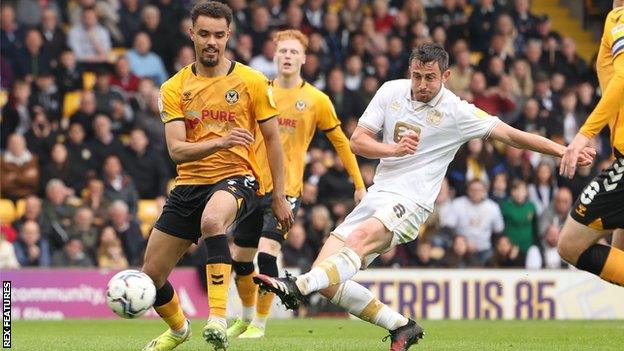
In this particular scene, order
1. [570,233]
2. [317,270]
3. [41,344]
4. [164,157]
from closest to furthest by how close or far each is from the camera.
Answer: [317,270], [570,233], [41,344], [164,157]

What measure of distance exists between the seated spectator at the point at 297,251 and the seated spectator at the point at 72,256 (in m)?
2.79

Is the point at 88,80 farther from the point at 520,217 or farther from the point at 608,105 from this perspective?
the point at 608,105

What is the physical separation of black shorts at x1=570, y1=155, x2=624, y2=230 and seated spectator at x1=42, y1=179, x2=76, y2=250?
10.7 meters

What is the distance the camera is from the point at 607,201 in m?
9.81

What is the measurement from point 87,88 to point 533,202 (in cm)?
737

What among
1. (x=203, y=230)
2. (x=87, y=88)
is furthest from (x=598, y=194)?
(x=87, y=88)

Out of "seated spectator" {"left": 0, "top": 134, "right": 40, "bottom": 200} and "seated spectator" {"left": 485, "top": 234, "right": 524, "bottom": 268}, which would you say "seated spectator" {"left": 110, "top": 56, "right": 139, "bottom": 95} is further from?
"seated spectator" {"left": 485, "top": 234, "right": 524, "bottom": 268}

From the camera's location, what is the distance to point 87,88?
2131cm

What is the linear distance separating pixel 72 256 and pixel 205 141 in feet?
30.6

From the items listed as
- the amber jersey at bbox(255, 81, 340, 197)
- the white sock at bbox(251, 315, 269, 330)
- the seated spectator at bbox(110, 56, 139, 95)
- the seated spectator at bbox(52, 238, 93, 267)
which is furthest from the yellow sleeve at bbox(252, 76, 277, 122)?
the seated spectator at bbox(110, 56, 139, 95)

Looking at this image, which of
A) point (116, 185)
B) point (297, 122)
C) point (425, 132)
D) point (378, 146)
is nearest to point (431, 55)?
point (425, 132)

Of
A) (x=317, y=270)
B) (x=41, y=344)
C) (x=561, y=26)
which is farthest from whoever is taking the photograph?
(x=561, y=26)

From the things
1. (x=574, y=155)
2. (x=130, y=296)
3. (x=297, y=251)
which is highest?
(x=574, y=155)

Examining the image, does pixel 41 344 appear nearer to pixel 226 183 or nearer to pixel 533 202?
pixel 226 183
